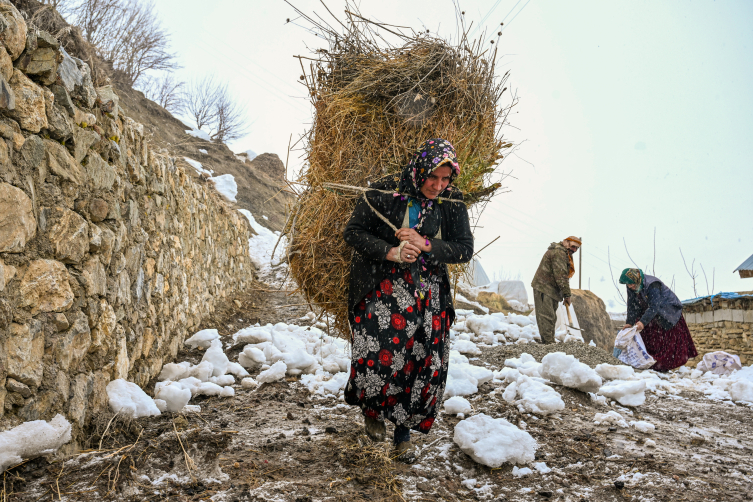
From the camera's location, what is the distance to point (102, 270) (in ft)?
9.02

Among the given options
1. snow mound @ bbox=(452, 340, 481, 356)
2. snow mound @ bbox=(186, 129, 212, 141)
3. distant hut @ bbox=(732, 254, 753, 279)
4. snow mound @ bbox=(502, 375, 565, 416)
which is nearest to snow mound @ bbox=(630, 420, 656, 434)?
snow mound @ bbox=(502, 375, 565, 416)

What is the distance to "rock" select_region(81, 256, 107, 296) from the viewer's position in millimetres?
2537

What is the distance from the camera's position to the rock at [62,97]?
7.72 ft

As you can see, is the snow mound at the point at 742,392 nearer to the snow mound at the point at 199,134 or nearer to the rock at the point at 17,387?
the rock at the point at 17,387

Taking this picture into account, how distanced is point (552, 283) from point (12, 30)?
658 centimetres

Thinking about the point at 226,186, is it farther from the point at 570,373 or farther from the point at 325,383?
the point at 570,373

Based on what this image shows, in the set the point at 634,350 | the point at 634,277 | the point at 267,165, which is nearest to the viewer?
the point at 634,350

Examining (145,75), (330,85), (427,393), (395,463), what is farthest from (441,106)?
(145,75)

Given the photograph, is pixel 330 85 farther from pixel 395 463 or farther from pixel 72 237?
pixel 395 463

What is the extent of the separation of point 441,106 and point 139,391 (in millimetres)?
2562

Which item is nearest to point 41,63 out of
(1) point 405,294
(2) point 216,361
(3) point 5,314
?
(3) point 5,314

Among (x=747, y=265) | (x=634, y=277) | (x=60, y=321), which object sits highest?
(x=747, y=265)

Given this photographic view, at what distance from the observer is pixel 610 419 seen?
343 cm

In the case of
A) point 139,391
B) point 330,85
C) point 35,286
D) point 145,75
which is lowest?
point 139,391
